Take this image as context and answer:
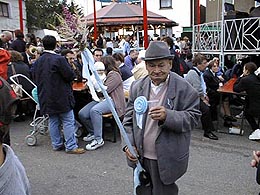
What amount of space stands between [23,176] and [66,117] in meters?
3.75

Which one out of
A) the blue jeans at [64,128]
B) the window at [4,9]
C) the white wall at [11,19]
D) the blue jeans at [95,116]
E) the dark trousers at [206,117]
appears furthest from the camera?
the window at [4,9]

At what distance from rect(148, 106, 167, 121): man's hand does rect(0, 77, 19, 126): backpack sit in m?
1.20

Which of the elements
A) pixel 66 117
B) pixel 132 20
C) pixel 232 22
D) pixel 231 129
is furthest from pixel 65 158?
pixel 132 20

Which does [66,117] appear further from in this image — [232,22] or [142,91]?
[232,22]

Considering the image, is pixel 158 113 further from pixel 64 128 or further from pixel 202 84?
pixel 202 84

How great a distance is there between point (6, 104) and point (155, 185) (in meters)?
1.64

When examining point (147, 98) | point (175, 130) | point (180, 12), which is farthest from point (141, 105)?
point (180, 12)

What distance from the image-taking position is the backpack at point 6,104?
133 centimetres

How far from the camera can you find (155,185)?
8.71 feet

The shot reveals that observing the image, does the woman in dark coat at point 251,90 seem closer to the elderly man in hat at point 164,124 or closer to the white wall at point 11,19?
the elderly man in hat at point 164,124

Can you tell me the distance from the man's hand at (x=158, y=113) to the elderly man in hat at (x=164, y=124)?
0.04 meters

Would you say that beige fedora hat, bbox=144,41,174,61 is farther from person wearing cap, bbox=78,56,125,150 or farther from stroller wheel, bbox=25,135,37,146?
stroller wheel, bbox=25,135,37,146

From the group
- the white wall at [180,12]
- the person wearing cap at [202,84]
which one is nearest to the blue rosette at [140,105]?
the person wearing cap at [202,84]

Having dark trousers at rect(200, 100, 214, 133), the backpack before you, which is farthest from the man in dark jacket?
the backpack
